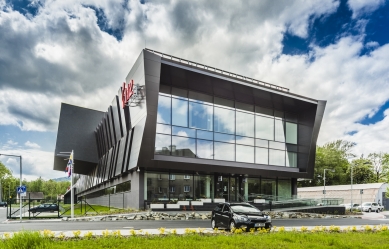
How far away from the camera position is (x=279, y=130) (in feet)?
135

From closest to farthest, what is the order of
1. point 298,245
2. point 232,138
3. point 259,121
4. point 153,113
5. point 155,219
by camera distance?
point 298,245 → point 155,219 → point 153,113 → point 232,138 → point 259,121

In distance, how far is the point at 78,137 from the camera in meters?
57.1

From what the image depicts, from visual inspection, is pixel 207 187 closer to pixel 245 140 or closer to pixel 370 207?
pixel 245 140

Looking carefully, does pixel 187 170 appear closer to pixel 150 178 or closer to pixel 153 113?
pixel 150 178

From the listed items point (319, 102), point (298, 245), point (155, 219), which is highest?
point (319, 102)

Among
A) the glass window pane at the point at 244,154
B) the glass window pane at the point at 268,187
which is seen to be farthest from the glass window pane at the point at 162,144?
the glass window pane at the point at 268,187

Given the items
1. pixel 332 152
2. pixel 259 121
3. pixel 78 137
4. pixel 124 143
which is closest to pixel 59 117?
pixel 78 137

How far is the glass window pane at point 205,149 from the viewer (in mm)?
34094

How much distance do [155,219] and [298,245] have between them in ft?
56.3

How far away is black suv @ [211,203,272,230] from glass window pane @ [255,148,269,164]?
20.6 m

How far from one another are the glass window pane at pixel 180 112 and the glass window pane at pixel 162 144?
1767mm

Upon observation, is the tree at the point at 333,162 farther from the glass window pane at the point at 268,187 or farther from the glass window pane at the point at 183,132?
the glass window pane at the point at 183,132

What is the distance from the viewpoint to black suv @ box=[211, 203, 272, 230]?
16.6 m

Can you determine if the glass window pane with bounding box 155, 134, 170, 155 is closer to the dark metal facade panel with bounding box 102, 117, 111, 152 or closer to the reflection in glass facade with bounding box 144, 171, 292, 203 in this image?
the reflection in glass facade with bounding box 144, 171, 292, 203
